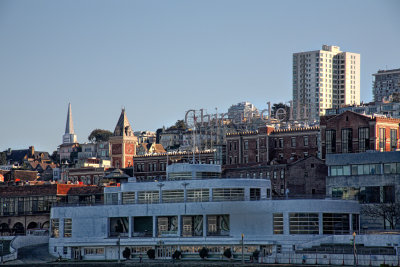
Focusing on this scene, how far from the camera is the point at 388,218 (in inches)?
4503

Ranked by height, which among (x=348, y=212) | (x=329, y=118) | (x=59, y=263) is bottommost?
(x=59, y=263)

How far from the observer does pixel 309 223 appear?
102m

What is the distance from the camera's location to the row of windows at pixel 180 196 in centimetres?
10875

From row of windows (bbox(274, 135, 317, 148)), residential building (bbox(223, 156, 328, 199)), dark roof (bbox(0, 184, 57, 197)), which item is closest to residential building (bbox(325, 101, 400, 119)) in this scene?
row of windows (bbox(274, 135, 317, 148))

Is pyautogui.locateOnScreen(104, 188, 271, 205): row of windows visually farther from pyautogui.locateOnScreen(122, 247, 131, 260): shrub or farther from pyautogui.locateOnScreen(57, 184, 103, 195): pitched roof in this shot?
pyautogui.locateOnScreen(57, 184, 103, 195): pitched roof

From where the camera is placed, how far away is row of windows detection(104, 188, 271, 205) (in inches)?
4281

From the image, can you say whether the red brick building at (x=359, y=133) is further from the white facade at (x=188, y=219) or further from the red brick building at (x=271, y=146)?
the white facade at (x=188, y=219)

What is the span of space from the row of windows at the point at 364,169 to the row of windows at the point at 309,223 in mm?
16817

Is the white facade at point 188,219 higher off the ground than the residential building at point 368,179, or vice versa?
the residential building at point 368,179

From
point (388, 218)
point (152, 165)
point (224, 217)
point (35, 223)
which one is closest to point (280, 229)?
point (224, 217)

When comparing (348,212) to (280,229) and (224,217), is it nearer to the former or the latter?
(280,229)

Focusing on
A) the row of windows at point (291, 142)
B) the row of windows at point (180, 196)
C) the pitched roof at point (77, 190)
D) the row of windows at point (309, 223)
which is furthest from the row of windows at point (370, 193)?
the pitched roof at point (77, 190)

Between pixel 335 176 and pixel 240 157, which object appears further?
pixel 240 157

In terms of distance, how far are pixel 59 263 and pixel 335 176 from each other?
42.2 m
